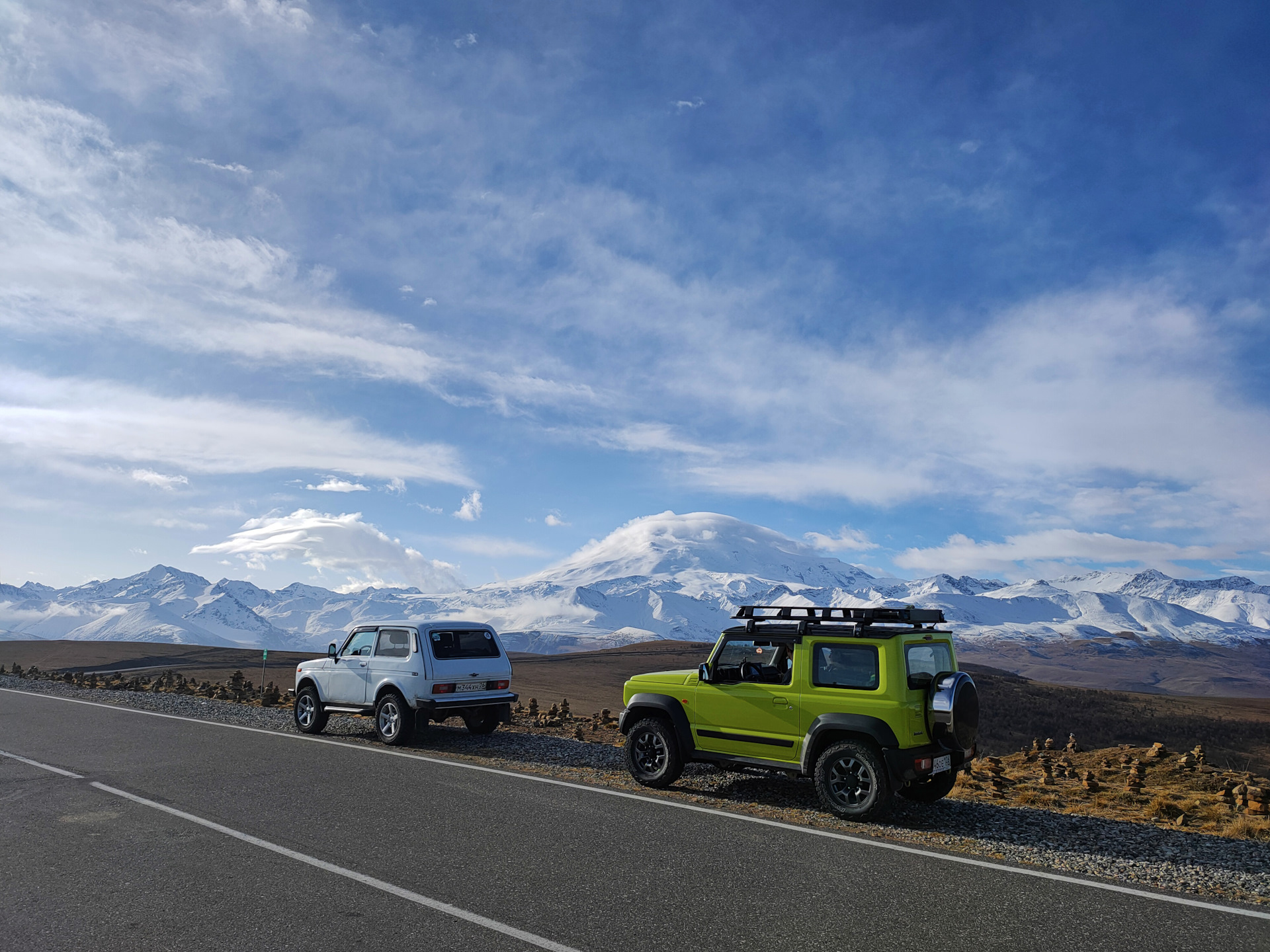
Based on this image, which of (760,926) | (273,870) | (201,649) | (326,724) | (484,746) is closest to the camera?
(760,926)

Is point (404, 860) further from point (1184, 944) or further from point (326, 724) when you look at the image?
point (326, 724)

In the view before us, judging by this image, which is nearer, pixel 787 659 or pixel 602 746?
pixel 787 659

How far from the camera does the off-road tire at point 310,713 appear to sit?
14.2 m

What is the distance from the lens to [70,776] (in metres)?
9.84

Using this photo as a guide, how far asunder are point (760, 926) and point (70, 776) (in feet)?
30.3

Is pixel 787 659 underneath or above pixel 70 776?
above

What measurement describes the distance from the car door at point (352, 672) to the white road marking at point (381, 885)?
520 centimetres

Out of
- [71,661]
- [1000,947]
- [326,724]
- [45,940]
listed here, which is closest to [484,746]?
[326,724]

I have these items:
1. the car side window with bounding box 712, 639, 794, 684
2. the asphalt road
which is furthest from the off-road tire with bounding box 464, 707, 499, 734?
the car side window with bounding box 712, 639, 794, 684

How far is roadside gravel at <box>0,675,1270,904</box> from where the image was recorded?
22.0ft

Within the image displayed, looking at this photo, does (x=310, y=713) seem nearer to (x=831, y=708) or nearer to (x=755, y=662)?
(x=755, y=662)

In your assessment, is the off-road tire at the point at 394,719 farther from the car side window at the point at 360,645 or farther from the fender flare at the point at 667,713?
the fender flare at the point at 667,713

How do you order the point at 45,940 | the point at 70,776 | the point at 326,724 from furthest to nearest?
1. the point at 326,724
2. the point at 70,776
3. the point at 45,940

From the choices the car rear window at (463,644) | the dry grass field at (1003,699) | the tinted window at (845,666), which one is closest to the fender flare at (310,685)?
the car rear window at (463,644)
